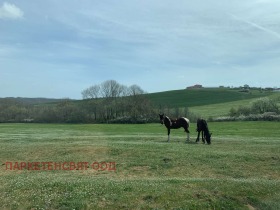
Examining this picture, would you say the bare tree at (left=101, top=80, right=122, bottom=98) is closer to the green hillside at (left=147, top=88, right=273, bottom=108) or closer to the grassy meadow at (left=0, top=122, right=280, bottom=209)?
the green hillside at (left=147, top=88, right=273, bottom=108)

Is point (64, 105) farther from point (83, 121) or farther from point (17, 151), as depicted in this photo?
point (17, 151)

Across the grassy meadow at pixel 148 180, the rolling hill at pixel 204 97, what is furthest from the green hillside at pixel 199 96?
the grassy meadow at pixel 148 180

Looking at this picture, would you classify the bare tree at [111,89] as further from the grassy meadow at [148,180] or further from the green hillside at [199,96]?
the grassy meadow at [148,180]

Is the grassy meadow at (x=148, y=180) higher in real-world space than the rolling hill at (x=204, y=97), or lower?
lower

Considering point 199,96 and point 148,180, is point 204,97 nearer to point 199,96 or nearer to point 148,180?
point 199,96

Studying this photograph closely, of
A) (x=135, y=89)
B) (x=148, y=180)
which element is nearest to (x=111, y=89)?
(x=135, y=89)

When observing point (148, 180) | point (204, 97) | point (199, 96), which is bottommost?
point (148, 180)

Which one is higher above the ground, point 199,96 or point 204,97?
point 199,96

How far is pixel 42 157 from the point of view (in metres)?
23.2

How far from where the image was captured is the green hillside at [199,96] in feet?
434

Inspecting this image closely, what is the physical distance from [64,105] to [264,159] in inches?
3955

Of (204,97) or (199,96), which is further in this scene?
(199,96)

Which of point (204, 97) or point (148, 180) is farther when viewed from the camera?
point (204, 97)

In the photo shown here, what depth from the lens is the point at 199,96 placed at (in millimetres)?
143250
